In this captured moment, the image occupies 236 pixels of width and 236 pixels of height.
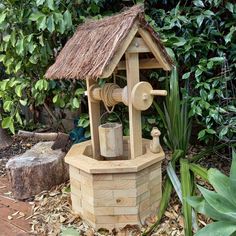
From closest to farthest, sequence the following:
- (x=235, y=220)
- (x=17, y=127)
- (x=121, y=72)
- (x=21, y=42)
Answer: (x=235, y=220)
(x=21, y=42)
(x=121, y=72)
(x=17, y=127)

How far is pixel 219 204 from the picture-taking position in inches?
51.6

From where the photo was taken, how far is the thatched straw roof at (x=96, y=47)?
56.9 inches

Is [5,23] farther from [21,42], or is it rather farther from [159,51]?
[159,51]

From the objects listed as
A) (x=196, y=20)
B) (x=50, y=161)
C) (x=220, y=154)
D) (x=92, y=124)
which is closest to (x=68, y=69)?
(x=92, y=124)

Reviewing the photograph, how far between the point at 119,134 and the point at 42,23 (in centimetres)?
83

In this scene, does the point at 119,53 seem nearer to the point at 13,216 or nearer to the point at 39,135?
the point at 13,216

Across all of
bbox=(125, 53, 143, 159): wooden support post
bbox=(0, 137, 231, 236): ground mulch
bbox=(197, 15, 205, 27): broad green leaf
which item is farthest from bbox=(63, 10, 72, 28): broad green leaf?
bbox=(0, 137, 231, 236): ground mulch

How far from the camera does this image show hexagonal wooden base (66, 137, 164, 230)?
1.63 meters

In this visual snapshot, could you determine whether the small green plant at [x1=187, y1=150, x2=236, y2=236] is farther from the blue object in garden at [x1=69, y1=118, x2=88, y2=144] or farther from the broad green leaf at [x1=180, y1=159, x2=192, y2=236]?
the blue object in garden at [x1=69, y1=118, x2=88, y2=144]

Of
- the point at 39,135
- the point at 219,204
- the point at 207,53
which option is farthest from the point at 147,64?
the point at 39,135

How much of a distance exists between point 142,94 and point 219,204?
65cm

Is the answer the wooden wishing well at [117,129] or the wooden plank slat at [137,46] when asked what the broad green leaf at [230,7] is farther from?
the wooden plank slat at [137,46]

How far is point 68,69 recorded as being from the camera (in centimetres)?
162

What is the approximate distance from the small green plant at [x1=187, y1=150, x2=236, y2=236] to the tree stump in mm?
1069
